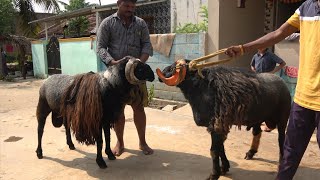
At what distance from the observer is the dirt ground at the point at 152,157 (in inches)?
151

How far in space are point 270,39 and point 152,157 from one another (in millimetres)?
2331

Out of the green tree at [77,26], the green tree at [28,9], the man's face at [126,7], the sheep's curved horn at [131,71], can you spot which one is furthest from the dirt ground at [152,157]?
the green tree at [77,26]

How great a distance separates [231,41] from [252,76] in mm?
4375

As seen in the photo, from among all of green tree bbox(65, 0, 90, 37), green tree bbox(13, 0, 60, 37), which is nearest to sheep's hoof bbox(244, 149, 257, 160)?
green tree bbox(13, 0, 60, 37)

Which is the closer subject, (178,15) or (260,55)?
(260,55)

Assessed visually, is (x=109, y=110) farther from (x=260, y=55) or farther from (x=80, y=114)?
(x=260, y=55)

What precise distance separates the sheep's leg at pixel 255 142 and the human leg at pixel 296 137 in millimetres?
1505

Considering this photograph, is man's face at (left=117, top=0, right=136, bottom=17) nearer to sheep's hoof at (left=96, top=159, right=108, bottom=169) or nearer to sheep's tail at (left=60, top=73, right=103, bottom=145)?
sheep's tail at (left=60, top=73, right=103, bottom=145)

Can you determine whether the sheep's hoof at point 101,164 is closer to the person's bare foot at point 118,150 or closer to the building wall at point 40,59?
the person's bare foot at point 118,150

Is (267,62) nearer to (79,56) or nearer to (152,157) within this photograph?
(152,157)

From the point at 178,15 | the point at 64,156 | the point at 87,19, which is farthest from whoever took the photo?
the point at 87,19

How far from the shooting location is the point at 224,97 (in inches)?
130

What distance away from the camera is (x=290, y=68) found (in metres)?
6.38

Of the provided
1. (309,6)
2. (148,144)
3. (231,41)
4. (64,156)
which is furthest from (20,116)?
(309,6)
